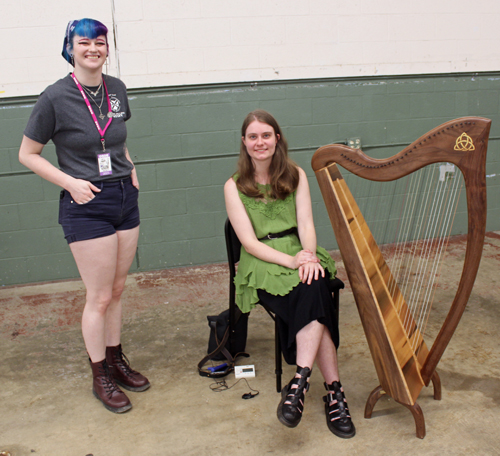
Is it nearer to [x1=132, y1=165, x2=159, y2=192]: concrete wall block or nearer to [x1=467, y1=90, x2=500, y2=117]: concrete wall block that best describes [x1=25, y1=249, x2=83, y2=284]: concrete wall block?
[x1=132, y1=165, x2=159, y2=192]: concrete wall block

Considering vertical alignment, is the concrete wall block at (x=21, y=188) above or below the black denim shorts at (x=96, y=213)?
below

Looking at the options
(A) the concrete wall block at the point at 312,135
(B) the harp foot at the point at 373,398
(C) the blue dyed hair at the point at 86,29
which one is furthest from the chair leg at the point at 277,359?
(A) the concrete wall block at the point at 312,135

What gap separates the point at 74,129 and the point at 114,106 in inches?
8.3

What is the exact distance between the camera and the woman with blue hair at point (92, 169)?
6.40 ft

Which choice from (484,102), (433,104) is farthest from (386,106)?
(484,102)

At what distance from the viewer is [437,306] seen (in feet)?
10.3

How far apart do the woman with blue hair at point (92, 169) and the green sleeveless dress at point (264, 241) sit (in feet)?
1.70

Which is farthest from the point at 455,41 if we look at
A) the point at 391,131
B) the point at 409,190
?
the point at 409,190

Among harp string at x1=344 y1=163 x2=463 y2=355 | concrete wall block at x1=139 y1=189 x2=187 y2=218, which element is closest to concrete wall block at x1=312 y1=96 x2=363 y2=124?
harp string at x1=344 y1=163 x2=463 y2=355

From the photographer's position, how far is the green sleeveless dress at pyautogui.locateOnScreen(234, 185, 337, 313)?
2195 mm

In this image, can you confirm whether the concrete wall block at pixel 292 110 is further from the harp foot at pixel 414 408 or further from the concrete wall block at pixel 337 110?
the harp foot at pixel 414 408

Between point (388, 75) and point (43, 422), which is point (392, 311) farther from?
point (388, 75)

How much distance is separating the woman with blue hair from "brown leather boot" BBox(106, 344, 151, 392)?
106 millimetres

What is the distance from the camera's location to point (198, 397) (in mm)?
2275
